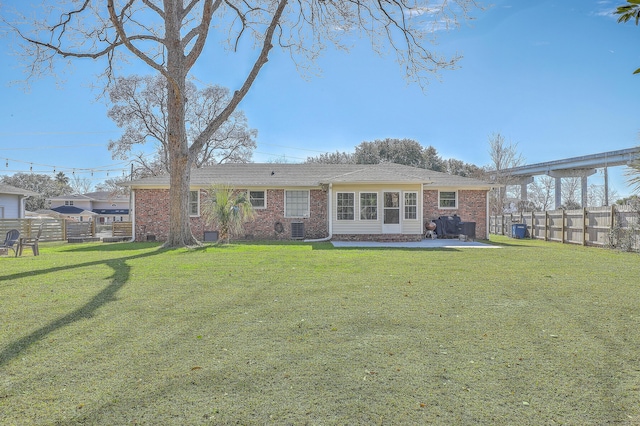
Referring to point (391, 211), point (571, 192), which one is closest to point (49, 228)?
point (391, 211)

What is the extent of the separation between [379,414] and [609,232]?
1475 cm

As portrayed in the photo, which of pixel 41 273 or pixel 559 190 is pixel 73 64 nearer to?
pixel 41 273

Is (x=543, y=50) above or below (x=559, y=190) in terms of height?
above

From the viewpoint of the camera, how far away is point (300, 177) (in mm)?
18750

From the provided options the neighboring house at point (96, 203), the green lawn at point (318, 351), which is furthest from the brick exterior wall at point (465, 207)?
the neighboring house at point (96, 203)

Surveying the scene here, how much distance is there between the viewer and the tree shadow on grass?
339cm

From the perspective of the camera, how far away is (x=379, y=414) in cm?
235

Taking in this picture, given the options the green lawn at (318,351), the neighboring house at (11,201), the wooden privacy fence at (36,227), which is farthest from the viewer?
the neighboring house at (11,201)

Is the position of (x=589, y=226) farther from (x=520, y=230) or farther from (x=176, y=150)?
(x=176, y=150)

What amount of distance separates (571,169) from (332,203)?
30188mm

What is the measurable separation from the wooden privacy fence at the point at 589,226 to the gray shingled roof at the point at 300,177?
3.41 meters

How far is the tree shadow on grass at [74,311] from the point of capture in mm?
3387

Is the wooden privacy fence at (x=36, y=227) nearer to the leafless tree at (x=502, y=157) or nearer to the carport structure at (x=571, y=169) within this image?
the leafless tree at (x=502, y=157)

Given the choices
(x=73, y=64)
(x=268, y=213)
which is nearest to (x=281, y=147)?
(x=268, y=213)
